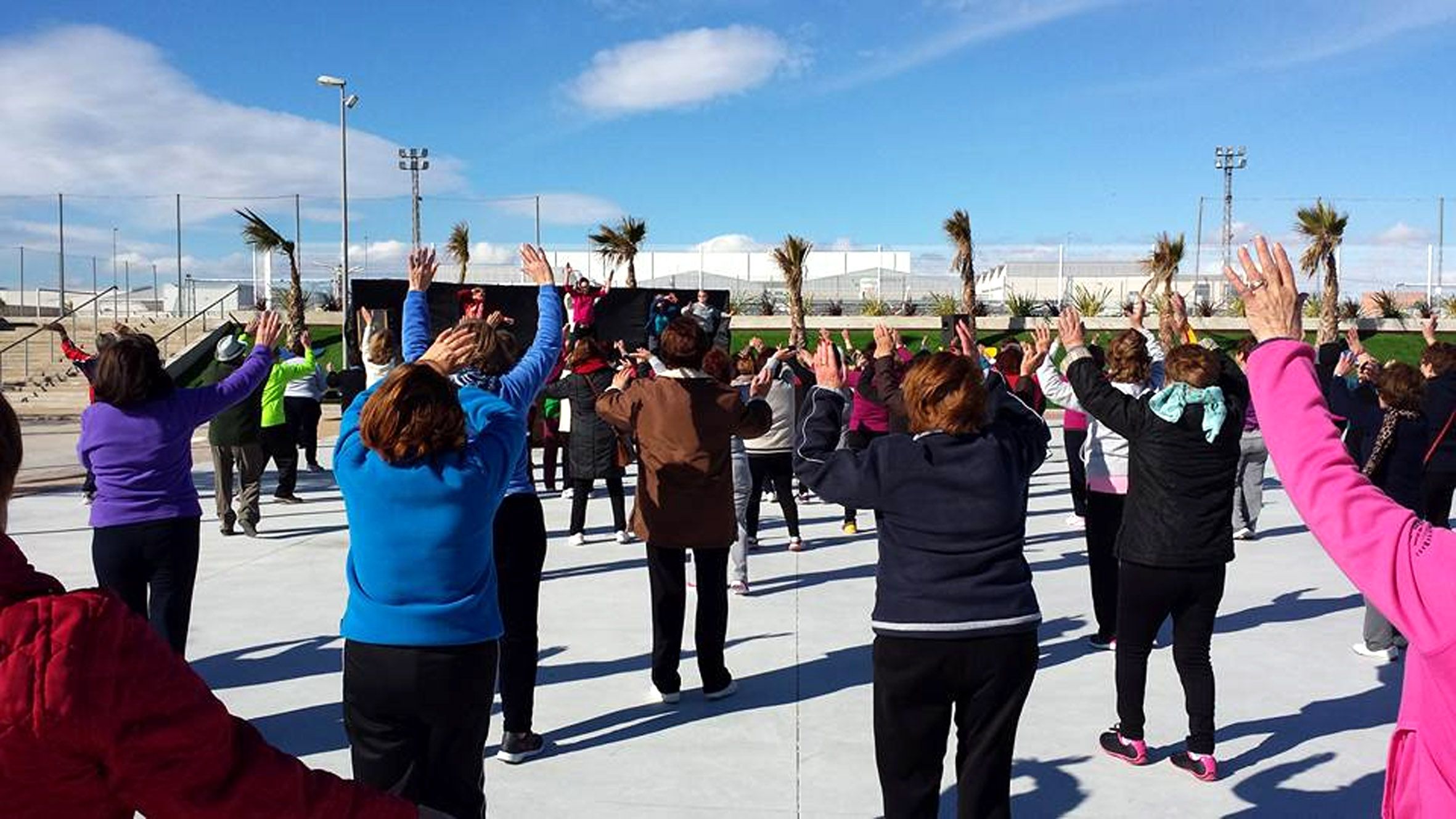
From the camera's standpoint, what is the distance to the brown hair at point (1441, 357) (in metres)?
6.51

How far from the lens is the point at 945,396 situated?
3.12 metres

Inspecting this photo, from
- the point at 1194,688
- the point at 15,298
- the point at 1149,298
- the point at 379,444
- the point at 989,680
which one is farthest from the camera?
the point at 15,298

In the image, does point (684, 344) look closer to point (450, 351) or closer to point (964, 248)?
point (450, 351)

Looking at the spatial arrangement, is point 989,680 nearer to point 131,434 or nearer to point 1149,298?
point 131,434

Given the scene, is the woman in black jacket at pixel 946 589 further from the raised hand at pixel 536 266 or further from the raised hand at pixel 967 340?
the raised hand at pixel 536 266

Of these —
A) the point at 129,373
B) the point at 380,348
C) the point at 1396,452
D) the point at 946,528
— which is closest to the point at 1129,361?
the point at 1396,452

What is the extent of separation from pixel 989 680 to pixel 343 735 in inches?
114

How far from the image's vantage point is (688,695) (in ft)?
16.7

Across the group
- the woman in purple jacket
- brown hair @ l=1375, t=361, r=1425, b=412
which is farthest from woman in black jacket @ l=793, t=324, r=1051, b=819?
brown hair @ l=1375, t=361, r=1425, b=412

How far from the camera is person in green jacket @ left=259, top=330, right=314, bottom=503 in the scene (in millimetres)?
9633

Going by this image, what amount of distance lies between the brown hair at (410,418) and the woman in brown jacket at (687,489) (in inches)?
82.1

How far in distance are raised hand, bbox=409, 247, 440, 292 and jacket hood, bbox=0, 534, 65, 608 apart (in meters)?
3.11

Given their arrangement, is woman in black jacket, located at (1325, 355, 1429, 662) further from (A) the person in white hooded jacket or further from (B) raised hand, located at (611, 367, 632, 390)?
(B) raised hand, located at (611, 367, 632, 390)

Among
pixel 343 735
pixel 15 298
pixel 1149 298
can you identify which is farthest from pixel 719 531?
pixel 15 298
